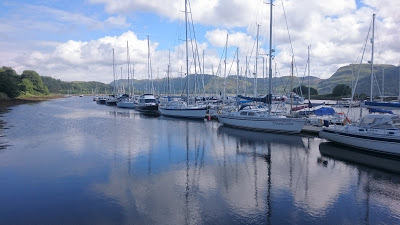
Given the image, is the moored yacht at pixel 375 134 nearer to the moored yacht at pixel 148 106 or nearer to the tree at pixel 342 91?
the moored yacht at pixel 148 106

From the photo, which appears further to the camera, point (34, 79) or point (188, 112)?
point (34, 79)

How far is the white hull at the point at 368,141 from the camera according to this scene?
21.8m

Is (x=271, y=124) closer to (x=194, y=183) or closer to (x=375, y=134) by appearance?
(x=375, y=134)

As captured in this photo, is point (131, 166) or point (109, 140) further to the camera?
point (109, 140)

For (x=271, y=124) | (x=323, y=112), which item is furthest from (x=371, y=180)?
(x=323, y=112)

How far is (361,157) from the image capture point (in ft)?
73.8

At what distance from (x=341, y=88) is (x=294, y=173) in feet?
476

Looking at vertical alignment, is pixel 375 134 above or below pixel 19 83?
below

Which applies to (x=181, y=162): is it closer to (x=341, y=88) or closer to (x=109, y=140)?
(x=109, y=140)

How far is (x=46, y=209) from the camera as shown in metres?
13.1

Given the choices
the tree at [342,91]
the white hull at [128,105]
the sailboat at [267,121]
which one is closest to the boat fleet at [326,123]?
the sailboat at [267,121]

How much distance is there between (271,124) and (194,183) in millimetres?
20141

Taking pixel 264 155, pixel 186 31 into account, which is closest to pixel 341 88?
pixel 186 31

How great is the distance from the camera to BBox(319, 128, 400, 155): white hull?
2177 cm
